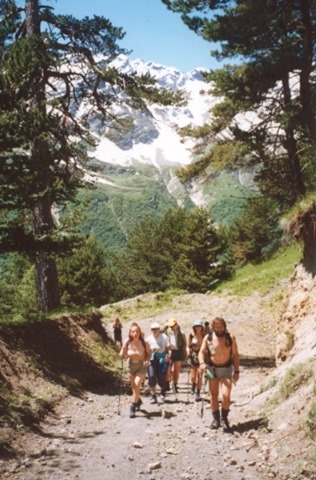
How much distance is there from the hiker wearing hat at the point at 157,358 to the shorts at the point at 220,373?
276 centimetres

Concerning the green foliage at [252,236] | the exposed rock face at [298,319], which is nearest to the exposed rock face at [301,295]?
the exposed rock face at [298,319]

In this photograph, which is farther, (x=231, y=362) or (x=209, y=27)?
(x=209, y=27)

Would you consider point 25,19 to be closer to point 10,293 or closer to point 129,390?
point 129,390

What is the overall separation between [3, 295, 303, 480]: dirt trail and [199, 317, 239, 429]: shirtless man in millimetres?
513

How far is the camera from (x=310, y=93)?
15.7m

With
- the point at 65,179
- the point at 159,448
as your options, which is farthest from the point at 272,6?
the point at 159,448

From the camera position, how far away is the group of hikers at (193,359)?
7.65 meters

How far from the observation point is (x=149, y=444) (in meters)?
7.04

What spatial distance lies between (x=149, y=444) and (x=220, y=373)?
166 cm

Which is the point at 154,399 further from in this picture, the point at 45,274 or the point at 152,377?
the point at 45,274

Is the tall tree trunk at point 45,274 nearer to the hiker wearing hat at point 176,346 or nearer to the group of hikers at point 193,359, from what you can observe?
the group of hikers at point 193,359

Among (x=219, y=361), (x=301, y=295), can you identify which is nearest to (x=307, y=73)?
(x=301, y=295)

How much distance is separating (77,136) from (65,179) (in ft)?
6.43

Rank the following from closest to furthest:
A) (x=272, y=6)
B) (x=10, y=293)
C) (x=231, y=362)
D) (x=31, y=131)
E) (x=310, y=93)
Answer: (x=231, y=362) → (x=31, y=131) → (x=272, y=6) → (x=310, y=93) → (x=10, y=293)
